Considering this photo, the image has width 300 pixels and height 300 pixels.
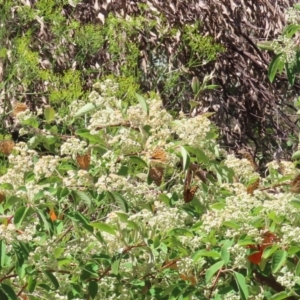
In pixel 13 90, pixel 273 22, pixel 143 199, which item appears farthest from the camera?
pixel 273 22

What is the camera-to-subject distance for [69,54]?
15.8 ft

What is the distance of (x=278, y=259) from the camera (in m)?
1.94

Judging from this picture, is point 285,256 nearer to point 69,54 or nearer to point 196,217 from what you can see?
point 196,217

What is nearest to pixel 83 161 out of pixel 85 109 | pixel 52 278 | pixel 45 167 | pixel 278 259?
pixel 45 167

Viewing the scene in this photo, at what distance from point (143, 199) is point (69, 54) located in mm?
2709

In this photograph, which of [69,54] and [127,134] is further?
[69,54]

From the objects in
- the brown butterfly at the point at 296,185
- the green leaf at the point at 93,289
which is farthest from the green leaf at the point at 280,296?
the green leaf at the point at 93,289

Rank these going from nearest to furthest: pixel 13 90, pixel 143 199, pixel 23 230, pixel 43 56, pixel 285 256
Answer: pixel 285 256 → pixel 23 230 → pixel 143 199 → pixel 13 90 → pixel 43 56

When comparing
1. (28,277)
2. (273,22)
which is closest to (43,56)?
(273,22)

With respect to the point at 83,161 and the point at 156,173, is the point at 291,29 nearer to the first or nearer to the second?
the point at 156,173

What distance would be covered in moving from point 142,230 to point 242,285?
0.87 ft

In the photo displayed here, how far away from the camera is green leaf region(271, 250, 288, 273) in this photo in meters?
1.93

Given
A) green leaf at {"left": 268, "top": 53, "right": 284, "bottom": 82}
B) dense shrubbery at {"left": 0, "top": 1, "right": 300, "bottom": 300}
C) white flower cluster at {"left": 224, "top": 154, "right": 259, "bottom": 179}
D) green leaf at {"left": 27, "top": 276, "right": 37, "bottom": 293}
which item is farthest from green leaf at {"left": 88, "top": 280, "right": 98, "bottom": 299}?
green leaf at {"left": 268, "top": 53, "right": 284, "bottom": 82}

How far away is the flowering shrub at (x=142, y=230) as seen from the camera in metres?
1.97
